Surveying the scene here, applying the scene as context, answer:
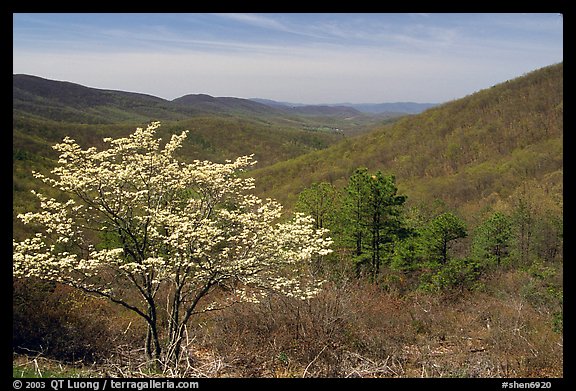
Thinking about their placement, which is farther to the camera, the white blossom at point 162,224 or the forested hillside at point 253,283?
the white blossom at point 162,224

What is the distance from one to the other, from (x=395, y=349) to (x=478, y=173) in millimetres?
41689

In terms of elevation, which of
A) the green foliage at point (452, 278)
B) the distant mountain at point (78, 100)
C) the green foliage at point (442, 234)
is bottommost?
the green foliage at point (452, 278)

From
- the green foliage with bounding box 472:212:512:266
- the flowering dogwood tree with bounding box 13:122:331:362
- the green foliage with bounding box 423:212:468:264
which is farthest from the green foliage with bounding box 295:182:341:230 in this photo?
the flowering dogwood tree with bounding box 13:122:331:362

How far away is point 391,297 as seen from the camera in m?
13.6

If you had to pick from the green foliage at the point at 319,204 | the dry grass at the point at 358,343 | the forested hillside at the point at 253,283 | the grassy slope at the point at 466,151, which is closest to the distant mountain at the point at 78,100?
the grassy slope at the point at 466,151

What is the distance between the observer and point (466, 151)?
5528 cm

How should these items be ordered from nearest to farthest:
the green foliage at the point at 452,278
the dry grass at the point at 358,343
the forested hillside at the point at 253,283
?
the dry grass at the point at 358,343 → the forested hillside at the point at 253,283 → the green foliage at the point at 452,278

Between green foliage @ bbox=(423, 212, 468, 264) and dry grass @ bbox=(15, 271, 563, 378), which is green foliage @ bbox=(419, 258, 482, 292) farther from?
dry grass @ bbox=(15, 271, 563, 378)

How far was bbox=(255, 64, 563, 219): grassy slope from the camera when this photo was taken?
42000 mm

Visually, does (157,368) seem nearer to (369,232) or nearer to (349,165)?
(369,232)

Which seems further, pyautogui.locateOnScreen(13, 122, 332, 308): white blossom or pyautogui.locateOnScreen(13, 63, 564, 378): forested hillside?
pyautogui.locateOnScreen(13, 122, 332, 308): white blossom

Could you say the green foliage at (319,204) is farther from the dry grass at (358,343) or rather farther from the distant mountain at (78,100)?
the distant mountain at (78,100)

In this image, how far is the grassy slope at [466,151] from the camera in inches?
1654
